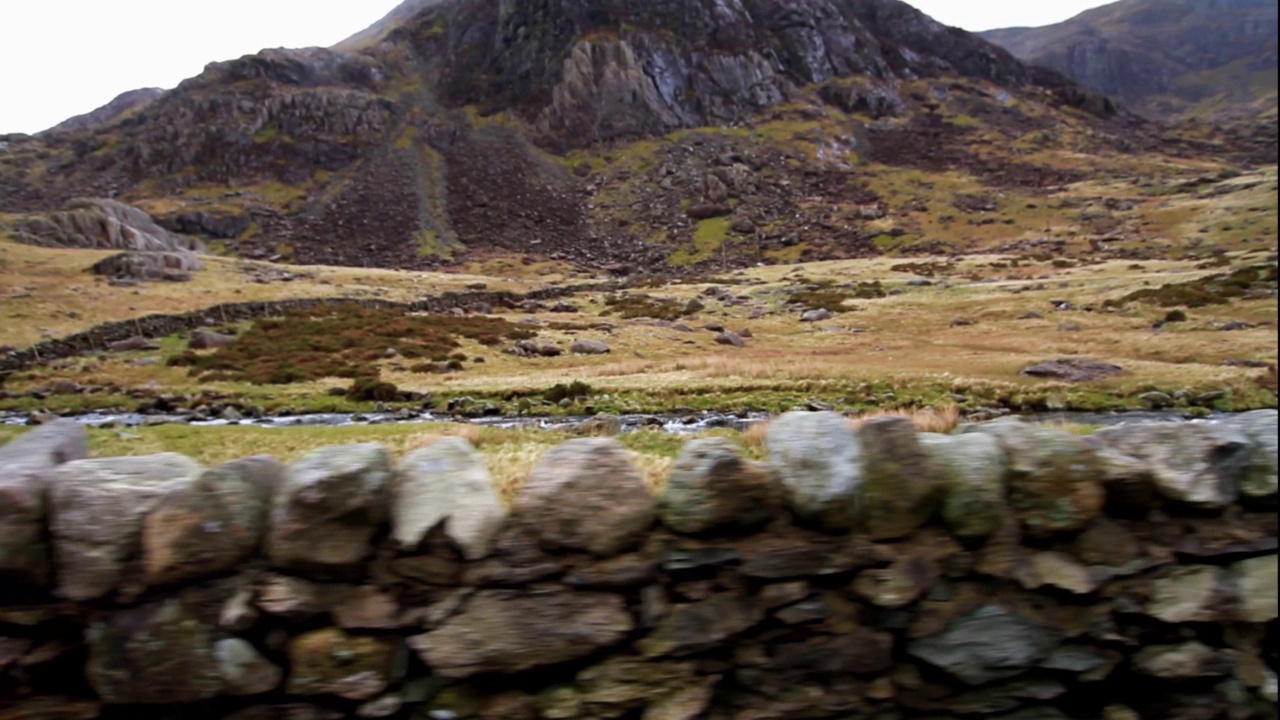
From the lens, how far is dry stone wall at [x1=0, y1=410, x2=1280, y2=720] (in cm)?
527

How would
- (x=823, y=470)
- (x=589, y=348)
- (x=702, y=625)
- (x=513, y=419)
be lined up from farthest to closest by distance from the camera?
(x=589, y=348) → (x=513, y=419) → (x=823, y=470) → (x=702, y=625)

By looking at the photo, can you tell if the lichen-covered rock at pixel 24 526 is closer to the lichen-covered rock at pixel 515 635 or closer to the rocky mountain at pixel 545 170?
the lichen-covered rock at pixel 515 635

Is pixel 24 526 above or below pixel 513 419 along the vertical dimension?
above

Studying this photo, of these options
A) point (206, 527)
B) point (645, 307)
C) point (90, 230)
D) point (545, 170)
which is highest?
point (545, 170)

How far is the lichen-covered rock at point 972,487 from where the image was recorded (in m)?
5.65

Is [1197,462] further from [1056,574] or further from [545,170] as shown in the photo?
[545,170]

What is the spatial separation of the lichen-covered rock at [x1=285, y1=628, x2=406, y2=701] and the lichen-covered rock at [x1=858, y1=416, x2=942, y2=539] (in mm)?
4310

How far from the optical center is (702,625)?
5.42m

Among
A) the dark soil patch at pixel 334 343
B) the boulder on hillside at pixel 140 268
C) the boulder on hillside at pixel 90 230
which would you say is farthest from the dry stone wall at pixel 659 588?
the boulder on hillside at pixel 90 230

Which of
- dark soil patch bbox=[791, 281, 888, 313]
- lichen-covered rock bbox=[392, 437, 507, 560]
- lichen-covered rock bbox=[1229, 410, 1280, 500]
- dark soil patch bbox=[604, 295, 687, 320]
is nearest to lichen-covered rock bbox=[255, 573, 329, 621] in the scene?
lichen-covered rock bbox=[392, 437, 507, 560]

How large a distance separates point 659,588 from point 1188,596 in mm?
4477

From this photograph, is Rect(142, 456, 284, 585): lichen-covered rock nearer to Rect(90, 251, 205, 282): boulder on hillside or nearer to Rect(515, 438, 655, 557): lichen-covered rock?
Rect(515, 438, 655, 557): lichen-covered rock

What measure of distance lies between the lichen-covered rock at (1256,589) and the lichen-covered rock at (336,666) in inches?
283

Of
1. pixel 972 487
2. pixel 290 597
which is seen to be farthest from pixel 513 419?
pixel 972 487
